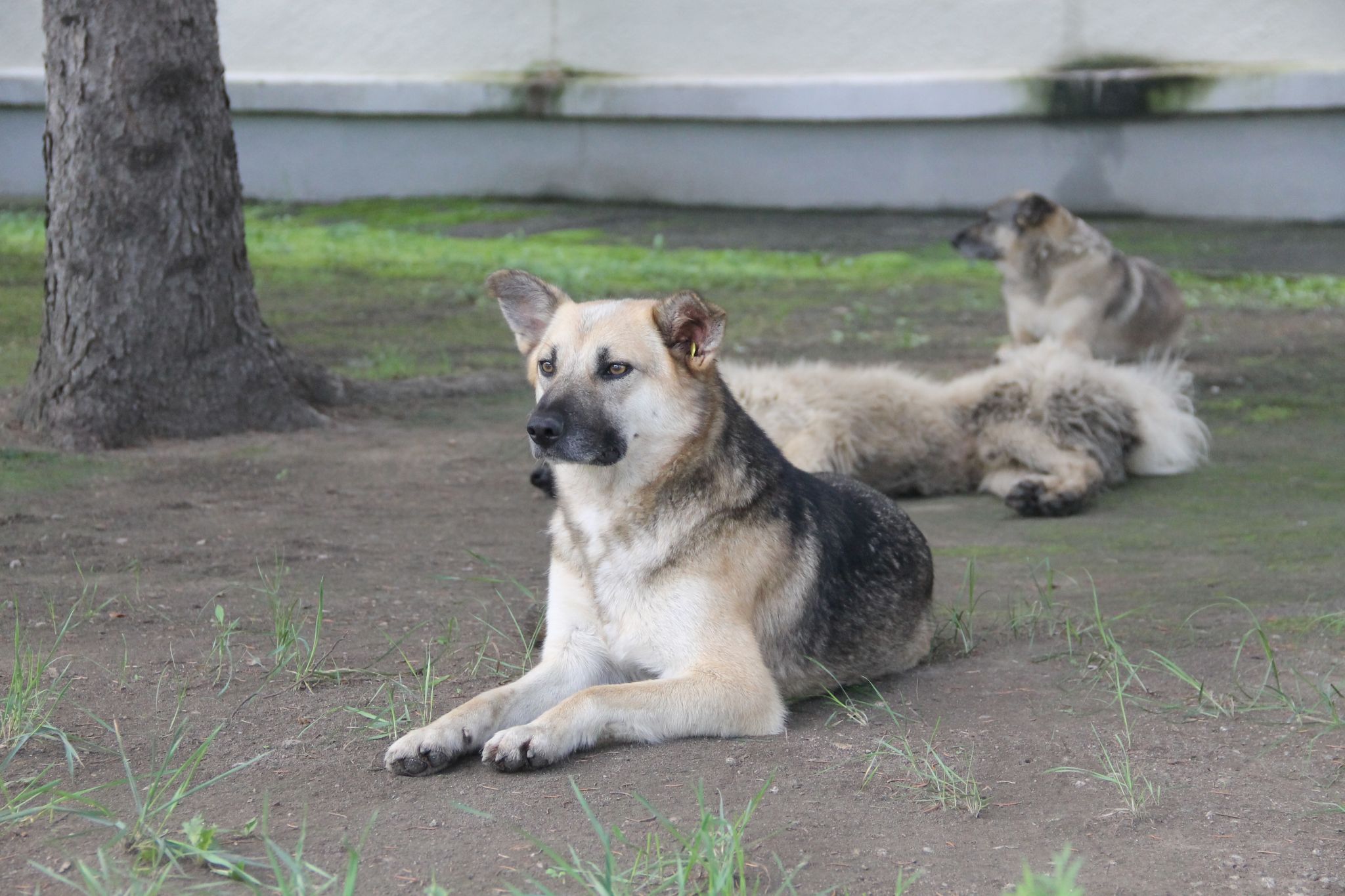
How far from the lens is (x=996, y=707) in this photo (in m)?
3.82

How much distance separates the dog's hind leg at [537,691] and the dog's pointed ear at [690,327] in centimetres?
71

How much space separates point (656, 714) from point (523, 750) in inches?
14.2

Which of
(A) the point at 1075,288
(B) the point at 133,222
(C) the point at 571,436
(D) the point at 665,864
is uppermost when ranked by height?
(B) the point at 133,222

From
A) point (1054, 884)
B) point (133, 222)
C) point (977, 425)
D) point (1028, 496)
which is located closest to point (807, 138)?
point (977, 425)

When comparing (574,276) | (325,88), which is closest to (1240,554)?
(574,276)

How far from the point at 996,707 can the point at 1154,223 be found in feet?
41.1

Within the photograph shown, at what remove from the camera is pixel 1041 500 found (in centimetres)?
650

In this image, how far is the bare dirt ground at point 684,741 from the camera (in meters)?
2.84

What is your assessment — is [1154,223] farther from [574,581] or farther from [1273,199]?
[574,581]

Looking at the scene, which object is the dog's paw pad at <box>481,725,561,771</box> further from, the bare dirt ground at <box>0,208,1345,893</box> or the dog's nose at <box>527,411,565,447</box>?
the dog's nose at <box>527,411,565,447</box>

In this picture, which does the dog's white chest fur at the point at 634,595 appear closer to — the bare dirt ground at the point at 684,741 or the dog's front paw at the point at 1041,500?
the bare dirt ground at the point at 684,741

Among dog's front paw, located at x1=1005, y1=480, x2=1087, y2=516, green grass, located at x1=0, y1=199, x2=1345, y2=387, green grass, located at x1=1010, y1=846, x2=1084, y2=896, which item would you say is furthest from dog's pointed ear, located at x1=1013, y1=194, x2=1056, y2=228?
green grass, located at x1=1010, y1=846, x2=1084, y2=896

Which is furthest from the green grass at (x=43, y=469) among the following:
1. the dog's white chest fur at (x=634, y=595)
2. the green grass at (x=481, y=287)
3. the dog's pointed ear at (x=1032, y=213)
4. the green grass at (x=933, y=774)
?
the dog's pointed ear at (x=1032, y=213)

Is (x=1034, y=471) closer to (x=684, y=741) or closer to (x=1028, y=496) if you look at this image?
(x=1028, y=496)
